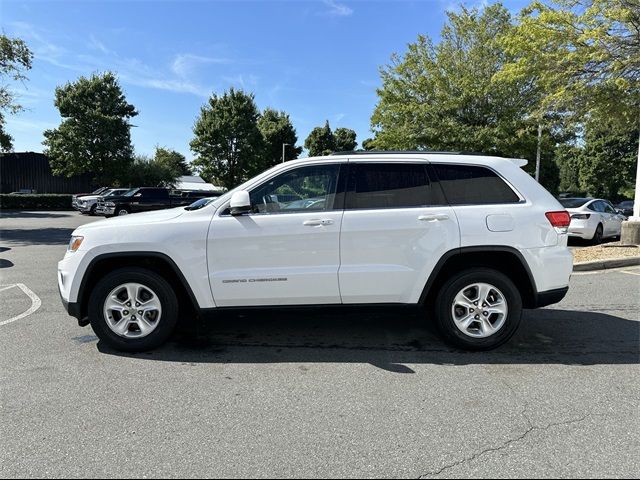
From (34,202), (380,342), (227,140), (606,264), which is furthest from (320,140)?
(380,342)

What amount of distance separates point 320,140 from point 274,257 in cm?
5740

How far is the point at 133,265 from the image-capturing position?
4348 mm

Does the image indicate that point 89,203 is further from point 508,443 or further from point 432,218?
point 508,443

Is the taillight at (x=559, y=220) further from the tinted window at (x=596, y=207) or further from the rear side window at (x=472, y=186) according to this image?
the tinted window at (x=596, y=207)

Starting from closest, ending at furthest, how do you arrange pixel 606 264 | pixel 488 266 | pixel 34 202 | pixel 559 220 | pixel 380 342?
pixel 559 220
pixel 488 266
pixel 380 342
pixel 606 264
pixel 34 202

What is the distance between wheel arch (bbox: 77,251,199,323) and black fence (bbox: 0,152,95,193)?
4024cm

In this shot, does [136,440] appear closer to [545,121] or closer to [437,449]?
[437,449]

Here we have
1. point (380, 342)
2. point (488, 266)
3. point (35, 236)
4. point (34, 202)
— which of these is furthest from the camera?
point (34, 202)

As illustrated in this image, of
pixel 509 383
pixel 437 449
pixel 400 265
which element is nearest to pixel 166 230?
pixel 400 265

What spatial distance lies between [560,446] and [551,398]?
2.29 feet

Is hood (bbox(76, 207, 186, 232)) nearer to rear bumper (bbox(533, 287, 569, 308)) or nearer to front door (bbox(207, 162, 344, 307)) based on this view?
front door (bbox(207, 162, 344, 307))

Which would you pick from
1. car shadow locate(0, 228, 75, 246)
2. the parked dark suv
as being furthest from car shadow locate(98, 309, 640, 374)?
the parked dark suv

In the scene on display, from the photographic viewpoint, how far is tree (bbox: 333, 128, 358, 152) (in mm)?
61688

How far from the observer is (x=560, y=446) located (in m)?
2.81
